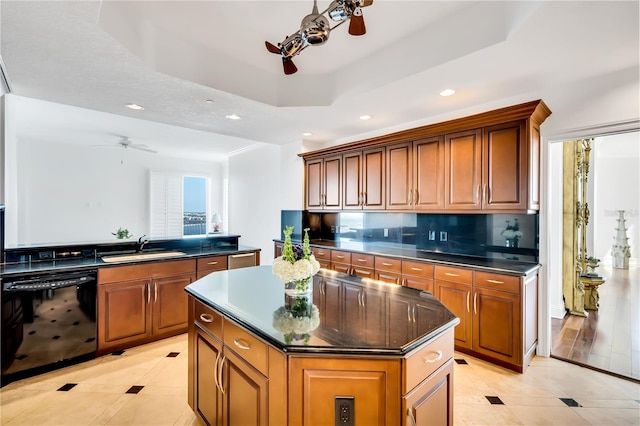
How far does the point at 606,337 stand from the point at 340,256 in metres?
3.02

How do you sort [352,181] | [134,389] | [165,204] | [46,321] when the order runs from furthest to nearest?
[165,204] < [352,181] < [46,321] < [134,389]

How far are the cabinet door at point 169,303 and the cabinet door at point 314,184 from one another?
2.17 m

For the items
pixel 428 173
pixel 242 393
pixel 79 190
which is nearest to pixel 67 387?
pixel 242 393

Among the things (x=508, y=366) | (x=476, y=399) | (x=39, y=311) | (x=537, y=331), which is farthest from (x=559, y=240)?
(x=39, y=311)

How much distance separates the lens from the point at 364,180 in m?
4.19

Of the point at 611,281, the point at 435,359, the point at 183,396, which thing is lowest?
the point at 183,396

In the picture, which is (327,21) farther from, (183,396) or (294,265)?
(183,396)

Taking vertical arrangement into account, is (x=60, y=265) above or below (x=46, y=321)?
above

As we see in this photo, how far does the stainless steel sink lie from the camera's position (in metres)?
3.11

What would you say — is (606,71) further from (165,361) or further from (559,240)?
(165,361)

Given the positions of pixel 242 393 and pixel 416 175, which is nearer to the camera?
pixel 242 393

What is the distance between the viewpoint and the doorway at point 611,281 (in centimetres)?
291

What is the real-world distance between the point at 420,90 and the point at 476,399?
103 inches

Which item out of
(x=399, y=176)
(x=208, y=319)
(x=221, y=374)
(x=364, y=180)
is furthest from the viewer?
(x=364, y=180)
